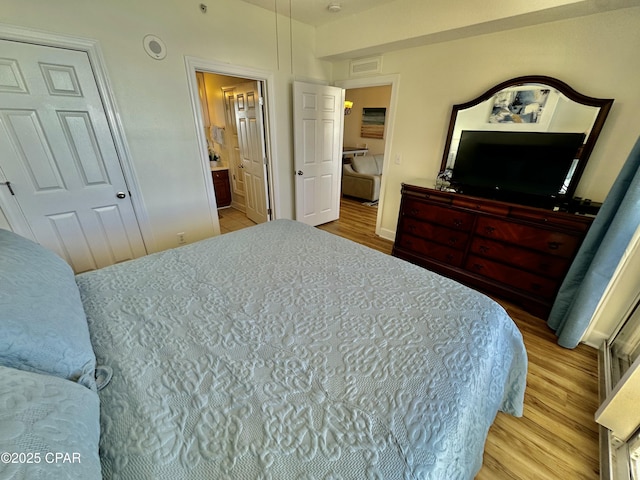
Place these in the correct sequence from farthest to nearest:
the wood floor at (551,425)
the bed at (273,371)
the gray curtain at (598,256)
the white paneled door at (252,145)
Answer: the white paneled door at (252,145), the gray curtain at (598,256), the wood floor at (551,425), the bed at (273,371)

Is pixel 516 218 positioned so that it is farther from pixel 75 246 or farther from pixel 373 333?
pixel 75 246

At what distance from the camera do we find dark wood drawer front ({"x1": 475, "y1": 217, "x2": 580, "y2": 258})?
189 centimetres

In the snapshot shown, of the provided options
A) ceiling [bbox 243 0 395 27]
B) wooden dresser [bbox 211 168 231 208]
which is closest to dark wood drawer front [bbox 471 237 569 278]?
ceiling [bbox 243 0 395 27]

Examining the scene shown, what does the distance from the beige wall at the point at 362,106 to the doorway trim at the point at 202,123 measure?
159 inches

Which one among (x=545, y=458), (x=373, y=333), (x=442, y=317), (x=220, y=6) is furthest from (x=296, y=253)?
(x=220, y=6)

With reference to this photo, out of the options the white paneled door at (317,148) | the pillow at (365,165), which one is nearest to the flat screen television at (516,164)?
the white paneled door at (317,148)

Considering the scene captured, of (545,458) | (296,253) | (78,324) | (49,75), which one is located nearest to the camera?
(78,324)

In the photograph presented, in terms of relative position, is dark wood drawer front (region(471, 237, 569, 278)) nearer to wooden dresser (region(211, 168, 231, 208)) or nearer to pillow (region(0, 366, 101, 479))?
pillow (region(0, 366, 101, 479))

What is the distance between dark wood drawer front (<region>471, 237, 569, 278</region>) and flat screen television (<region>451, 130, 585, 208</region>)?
1.30 feet

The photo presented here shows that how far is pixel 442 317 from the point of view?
110 centimetres

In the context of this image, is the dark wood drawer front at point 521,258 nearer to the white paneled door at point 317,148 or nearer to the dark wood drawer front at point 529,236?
the dark wood drawer front at point 529,236

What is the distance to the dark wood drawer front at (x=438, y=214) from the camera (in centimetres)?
235

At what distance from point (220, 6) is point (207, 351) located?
10.3 feet

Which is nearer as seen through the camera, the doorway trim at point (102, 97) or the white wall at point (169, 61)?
the doorway trim at point (102, 97)
